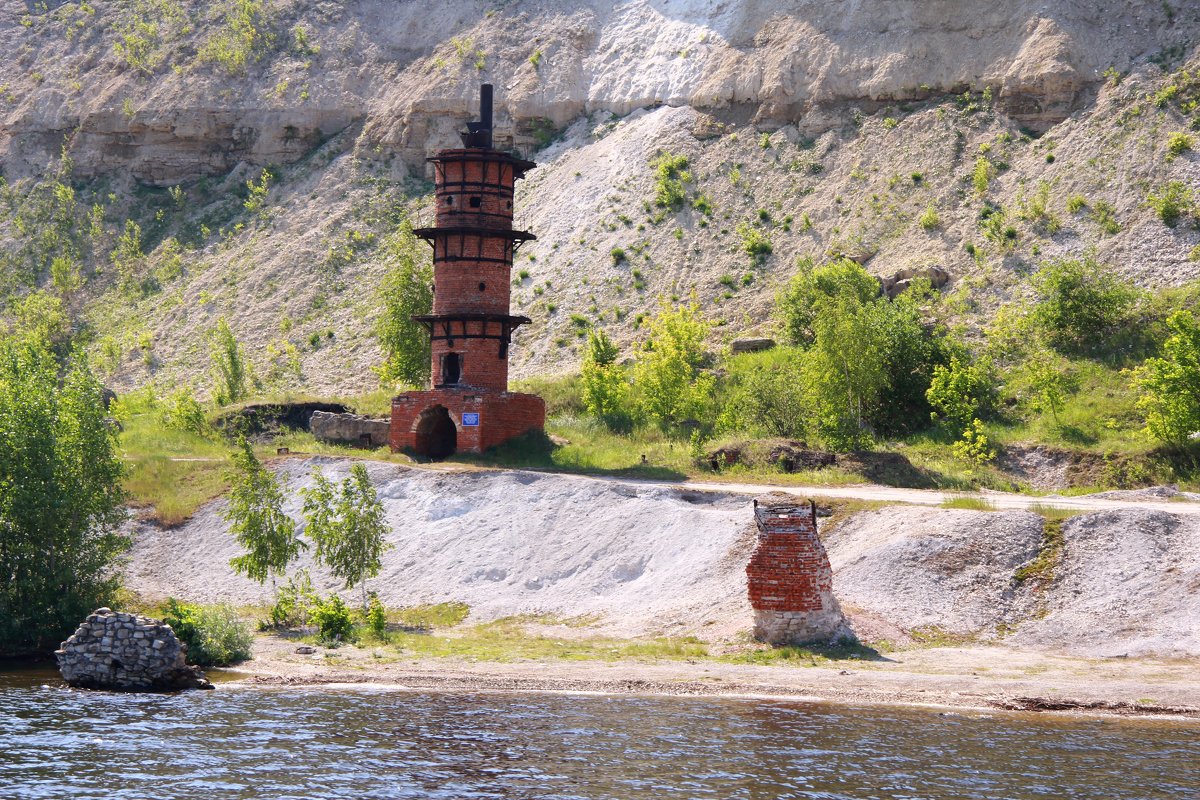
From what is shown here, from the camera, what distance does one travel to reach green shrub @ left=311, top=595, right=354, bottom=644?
3097 centimetres

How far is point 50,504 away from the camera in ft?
100

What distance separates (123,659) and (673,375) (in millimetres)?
27145

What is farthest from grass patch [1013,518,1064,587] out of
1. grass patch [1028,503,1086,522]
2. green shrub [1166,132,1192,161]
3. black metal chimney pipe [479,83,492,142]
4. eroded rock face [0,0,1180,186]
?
eroded rock face [0,0,1180,186]

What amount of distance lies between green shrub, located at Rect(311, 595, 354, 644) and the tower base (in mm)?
12176

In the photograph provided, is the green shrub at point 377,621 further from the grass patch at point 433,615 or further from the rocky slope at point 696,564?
the rocky slope at point 696,564

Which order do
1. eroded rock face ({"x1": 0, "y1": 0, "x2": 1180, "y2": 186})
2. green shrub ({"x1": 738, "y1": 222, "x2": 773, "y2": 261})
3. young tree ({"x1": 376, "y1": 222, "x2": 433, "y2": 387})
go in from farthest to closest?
eroded rock face ({"x1": 0, "y1": 0, "x2": 1180, "y2": 186})
green shrub ({"x1": 738, "y1": 222, "x2": 773, "y2": 261})
young tree ({"x1": 376, "y1": 222, "x2": 433, "y2": 387})

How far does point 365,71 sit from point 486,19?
26.1ft

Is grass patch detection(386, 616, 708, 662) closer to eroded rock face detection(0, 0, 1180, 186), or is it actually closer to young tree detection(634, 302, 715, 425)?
young tree detection(634, 302, 715, 425)

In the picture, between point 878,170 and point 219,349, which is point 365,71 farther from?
point 878,170

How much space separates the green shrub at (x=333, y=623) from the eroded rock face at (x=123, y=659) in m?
5.10

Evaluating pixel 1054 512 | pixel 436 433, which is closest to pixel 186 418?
pixel 436 433

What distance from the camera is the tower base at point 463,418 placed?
43062mm

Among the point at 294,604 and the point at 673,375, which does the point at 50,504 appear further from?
the point at 673,375

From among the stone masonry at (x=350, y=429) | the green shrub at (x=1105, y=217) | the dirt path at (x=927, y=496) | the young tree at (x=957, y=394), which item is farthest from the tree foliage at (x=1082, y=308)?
the stone masonry at (x=350, y=429)
